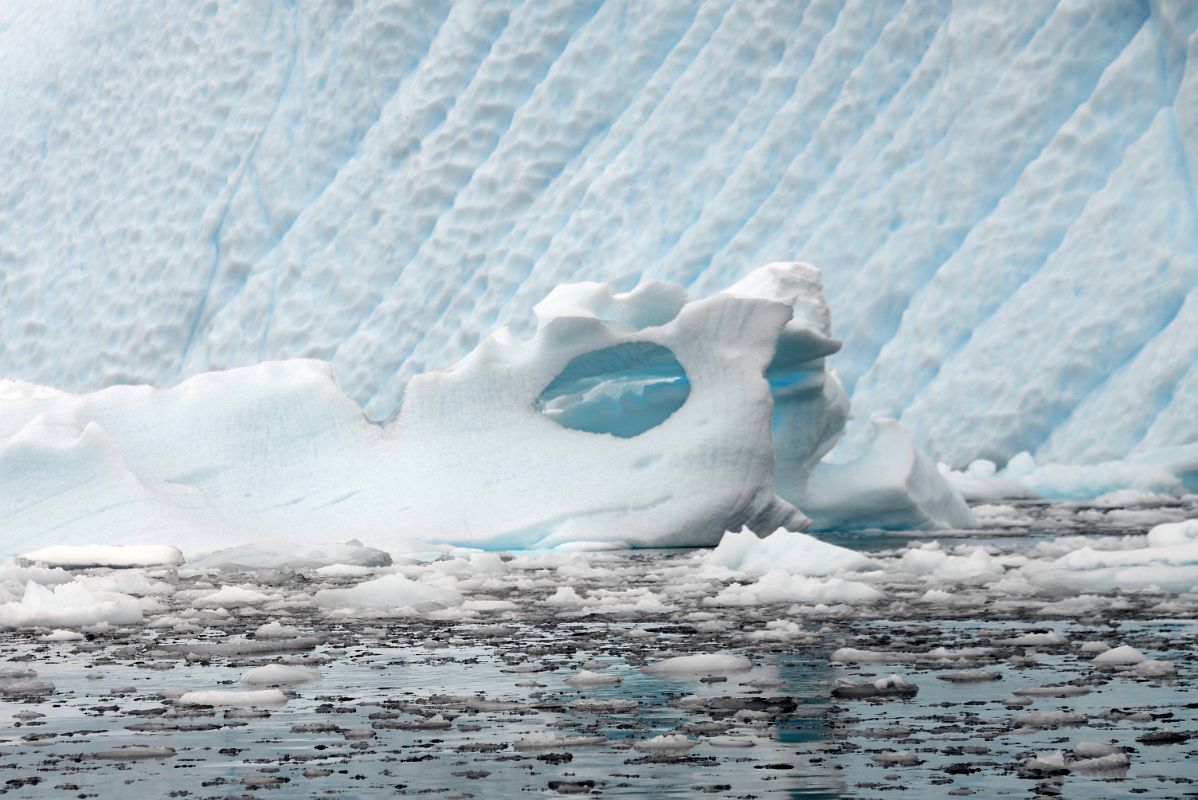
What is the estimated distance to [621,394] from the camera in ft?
37.2

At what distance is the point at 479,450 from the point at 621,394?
1.40 m

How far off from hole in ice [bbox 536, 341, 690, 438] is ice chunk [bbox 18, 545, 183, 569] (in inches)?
102

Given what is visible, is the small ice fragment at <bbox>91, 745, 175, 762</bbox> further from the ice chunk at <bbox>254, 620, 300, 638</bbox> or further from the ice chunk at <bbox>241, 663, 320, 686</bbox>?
the ice chunk at <bbox>254, 620, 300, 638</bbox>

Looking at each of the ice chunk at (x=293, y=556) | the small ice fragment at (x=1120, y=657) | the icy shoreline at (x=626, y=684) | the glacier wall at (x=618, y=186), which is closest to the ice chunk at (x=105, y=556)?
the ice chunk at (x=293, y=556)

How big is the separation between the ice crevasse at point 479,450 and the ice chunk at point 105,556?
20.7 inches

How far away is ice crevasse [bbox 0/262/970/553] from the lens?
9.90 metres

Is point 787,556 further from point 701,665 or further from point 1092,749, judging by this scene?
point 1092,749

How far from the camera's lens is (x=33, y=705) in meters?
4.20

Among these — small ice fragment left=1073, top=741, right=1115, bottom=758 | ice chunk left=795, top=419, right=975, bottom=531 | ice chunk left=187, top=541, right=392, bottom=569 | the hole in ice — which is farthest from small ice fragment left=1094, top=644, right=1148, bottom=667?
ice chunk left=795, top=419, right=975, bottom=531

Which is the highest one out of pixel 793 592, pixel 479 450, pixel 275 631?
pixel 479 450

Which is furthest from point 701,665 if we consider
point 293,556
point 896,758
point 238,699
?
point 293,556

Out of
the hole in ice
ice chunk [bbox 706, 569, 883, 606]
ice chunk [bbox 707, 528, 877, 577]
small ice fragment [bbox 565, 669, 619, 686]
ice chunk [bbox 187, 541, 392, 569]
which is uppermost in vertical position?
the hole in ice

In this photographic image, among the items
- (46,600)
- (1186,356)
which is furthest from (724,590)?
(1186,356)

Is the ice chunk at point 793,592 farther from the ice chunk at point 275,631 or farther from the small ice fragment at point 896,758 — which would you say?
the small ice fragment at point 896,758
